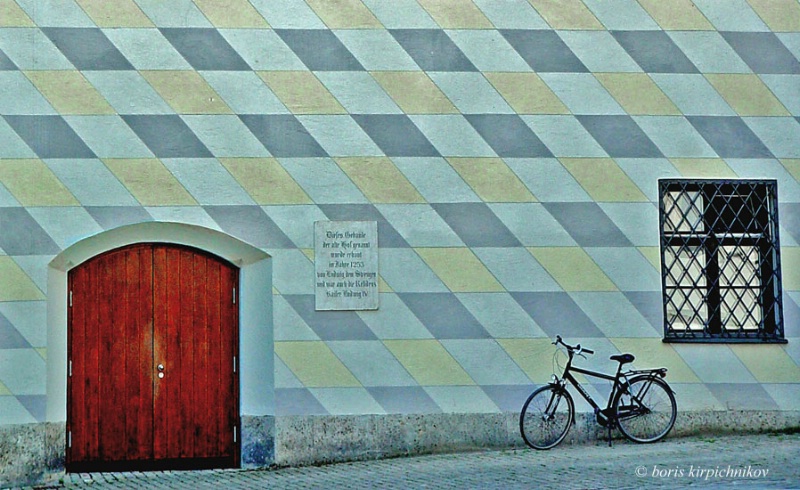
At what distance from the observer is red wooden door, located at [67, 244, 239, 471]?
10.3 meters

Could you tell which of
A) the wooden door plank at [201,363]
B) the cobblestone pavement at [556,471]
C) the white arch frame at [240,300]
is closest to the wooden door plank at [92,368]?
the white arch frame at [240,300]

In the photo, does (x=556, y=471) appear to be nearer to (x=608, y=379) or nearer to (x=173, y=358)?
(x=608, y=379)

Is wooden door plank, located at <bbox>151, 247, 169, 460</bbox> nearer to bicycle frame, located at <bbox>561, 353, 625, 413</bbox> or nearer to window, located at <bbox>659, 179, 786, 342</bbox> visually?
bicycle frame, located at <bbox>561, 353, 625, 413</bbox>

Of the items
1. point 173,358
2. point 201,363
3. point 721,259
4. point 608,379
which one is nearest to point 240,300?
point 201,363

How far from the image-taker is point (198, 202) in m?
10.4

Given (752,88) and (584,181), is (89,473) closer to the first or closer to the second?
(584,181)

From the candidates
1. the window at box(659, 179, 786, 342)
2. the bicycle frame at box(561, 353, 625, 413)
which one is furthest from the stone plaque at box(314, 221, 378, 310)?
the window at box(659, 179, 786, 342)

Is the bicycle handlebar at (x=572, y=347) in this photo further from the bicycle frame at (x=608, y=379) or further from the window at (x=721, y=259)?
the window at (x=721, y=259)

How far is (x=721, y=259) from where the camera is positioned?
35.7 feet

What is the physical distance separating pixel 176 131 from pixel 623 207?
13.9ft

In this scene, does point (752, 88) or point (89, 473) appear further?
point (752, 88)

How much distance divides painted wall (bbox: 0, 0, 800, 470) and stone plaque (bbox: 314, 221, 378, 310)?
10 cm

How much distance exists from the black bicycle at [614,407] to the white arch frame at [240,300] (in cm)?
243

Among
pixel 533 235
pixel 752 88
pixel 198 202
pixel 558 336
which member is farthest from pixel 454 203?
pixel 752 88
